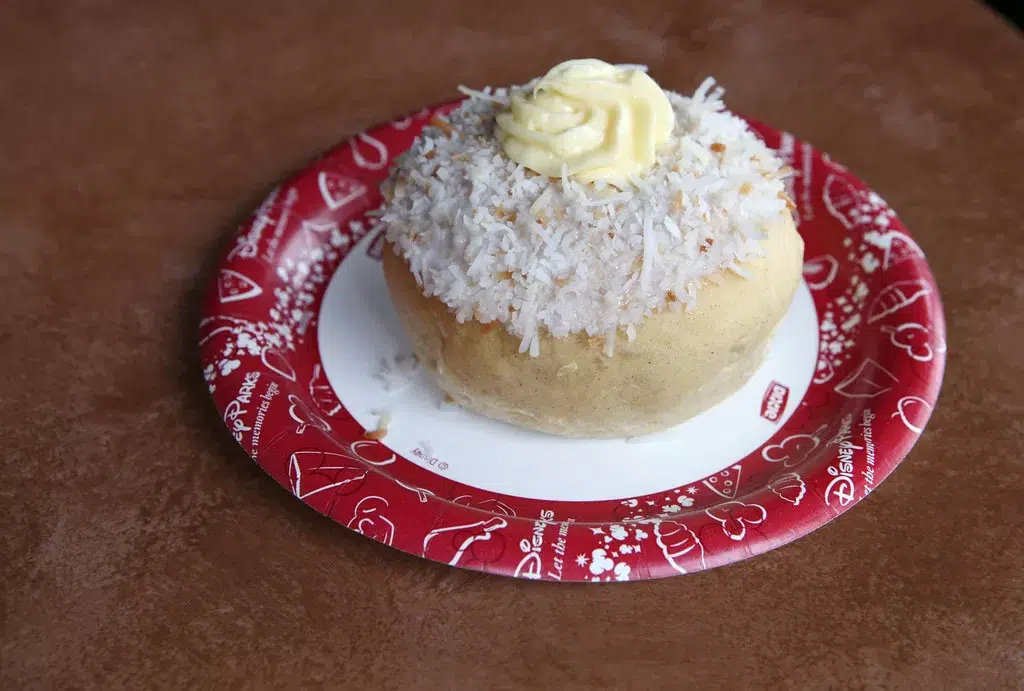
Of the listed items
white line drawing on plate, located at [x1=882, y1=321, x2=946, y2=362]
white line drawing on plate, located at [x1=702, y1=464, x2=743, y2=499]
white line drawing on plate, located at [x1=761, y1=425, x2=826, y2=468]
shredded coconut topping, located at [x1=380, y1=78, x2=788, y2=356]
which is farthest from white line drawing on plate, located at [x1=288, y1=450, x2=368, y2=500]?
white line drawing on plate, located at [x1=882, y1=321, x2=946, y2=362]

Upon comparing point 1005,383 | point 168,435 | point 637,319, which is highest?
point 637,319

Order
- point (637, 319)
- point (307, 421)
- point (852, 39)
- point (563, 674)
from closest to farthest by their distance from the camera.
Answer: point (563, 674) < point (637, 319) < point (307, 421) < point (852, 39)

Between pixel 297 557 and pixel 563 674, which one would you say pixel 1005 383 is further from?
pixel 297 557

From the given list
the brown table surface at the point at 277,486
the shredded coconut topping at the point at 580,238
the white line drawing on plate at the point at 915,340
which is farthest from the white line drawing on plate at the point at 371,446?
the white line drawing on plate at the point at 915,340

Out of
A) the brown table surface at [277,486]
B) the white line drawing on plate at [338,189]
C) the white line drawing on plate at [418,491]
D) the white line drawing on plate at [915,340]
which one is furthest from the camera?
the white line drawing on plate at [338,189]

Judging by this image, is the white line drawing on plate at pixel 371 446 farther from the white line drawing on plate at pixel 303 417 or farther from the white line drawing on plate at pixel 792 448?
the white line drawing on plate at pixel 792 448

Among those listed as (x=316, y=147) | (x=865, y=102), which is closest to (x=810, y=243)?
(x=865, y=102)

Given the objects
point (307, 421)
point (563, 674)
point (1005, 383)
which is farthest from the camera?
point (1005, 383)
